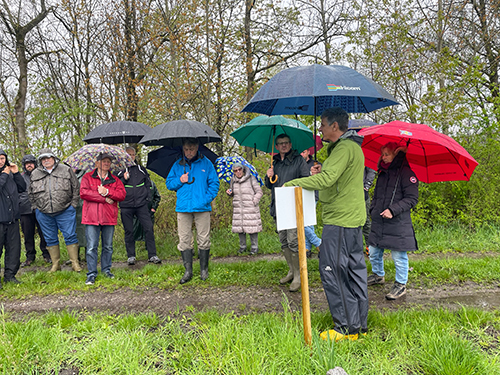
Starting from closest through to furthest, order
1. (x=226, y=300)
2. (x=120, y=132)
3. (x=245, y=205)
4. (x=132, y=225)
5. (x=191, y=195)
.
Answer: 1. (x=226, y=300)
2. (x=191, y=195)
3. (x=120, y=132)
4. (x=132, y=225)
5. (x=245, y=205)

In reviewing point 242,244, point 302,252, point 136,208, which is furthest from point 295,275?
point 136,208

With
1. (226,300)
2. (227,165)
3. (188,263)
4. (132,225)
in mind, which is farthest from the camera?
(227,165)

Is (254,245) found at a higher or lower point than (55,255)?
lower

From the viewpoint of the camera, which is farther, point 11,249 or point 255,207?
point 255,207

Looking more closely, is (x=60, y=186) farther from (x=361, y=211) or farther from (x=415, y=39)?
(x=415, y=39)

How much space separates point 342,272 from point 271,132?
2922 mm

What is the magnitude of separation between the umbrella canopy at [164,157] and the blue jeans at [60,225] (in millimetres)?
1907

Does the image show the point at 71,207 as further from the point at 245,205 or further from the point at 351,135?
the point at 351,135

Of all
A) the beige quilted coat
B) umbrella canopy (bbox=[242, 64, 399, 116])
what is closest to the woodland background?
the beige quilted coat

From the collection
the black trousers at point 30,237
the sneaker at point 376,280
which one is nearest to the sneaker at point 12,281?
the black trousers at point 30,237

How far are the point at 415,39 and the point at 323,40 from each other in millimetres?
3429

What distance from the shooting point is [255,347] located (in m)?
2.75

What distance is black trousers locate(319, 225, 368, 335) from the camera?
3072 mm

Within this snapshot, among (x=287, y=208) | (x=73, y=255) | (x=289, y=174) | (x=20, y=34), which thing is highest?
(x=20, y=34)
